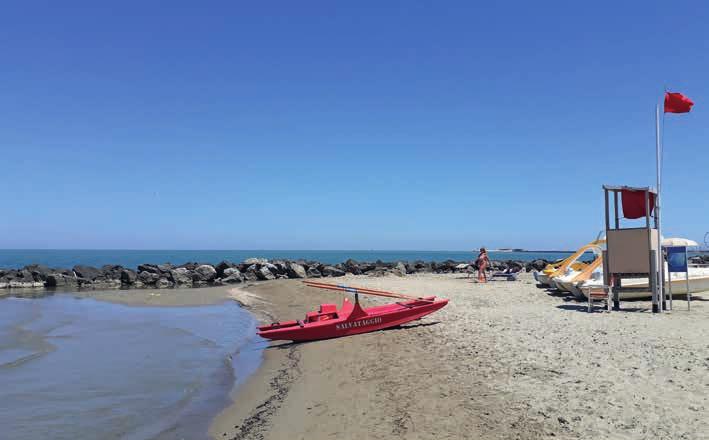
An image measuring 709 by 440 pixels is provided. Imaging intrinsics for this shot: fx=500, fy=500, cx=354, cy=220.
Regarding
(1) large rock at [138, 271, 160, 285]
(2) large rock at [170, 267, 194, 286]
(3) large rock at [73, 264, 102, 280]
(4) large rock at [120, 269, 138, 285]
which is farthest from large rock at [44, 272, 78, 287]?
(2) large rock at [170, 267, 194, 286]

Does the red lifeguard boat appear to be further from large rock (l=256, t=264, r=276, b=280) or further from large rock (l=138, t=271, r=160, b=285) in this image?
large rock (l=138, t=271, r=160, b=285)

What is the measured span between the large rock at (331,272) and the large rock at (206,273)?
9.23 metres

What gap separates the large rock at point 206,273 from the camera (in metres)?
41.7

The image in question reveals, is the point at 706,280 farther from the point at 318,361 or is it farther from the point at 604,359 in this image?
the point at 318,361

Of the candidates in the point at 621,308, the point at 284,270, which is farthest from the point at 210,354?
the point at 284,270

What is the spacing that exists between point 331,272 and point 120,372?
31386 millimetres

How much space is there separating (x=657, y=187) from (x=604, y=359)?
8.52 m

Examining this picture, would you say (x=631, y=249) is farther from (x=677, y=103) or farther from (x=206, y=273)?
(x=206, y=273)

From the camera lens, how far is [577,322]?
12.2m

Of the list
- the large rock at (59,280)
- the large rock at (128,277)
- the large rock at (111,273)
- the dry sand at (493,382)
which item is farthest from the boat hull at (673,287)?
the large rock at (59,280)

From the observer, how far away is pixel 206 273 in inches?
1666

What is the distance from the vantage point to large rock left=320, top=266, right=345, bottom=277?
4241 cm

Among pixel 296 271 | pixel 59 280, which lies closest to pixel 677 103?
pixel 296 271

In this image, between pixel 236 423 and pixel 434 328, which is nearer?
pixel 236 423
